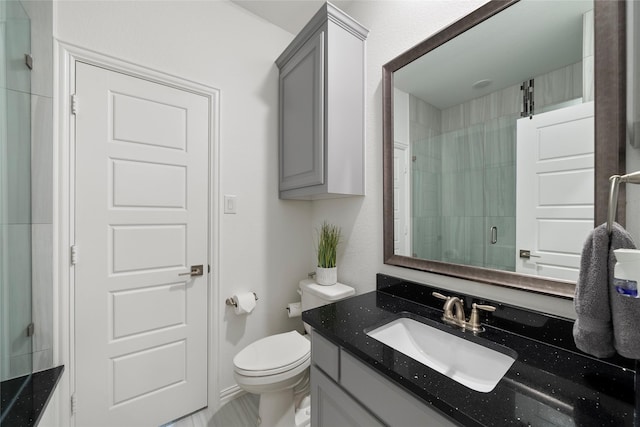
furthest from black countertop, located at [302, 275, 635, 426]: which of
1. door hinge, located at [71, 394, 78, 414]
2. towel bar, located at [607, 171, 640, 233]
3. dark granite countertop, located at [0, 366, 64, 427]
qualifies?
door hinge, located at [71, 394, 78, 414]

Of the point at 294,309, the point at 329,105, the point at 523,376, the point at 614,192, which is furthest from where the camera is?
the point at 294,309

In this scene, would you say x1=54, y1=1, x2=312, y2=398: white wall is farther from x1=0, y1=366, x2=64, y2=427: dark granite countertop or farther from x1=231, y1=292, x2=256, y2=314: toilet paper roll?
x1=0, y1=366, x2=64, y2=427: dark granite countertop

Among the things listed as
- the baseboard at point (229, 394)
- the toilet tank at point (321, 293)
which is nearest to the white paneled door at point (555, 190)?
the toilet tank at point (321, 293)

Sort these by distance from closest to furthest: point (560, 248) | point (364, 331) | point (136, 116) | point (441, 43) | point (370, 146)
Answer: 1. point (560, 248)
2. point (364, 331)
3. point (441, 43)
4. point (136, 116)
5. point (370, 146)

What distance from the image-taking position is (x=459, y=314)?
1.02 meters

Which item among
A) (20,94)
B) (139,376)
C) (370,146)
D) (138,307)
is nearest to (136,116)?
(20,94)

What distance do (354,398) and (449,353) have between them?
1.27 ft

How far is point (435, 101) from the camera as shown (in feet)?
4.08

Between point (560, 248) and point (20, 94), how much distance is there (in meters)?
2.10

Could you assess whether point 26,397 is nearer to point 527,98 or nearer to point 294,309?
point 294,309

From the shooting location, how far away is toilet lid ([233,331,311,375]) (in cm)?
130

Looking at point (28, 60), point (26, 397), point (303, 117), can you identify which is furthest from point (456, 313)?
point (28, 60)

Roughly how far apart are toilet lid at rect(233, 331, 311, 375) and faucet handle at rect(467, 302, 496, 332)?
0.85 meters

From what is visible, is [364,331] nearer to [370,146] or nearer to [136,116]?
[370,146]
